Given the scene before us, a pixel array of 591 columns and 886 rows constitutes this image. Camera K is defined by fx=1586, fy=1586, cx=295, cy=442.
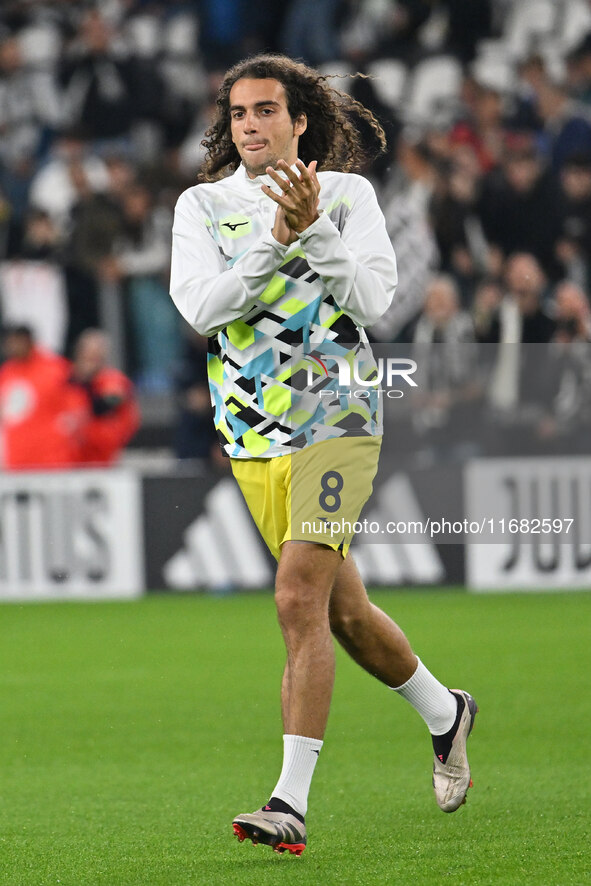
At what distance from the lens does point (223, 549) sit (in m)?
Answer: 11.8

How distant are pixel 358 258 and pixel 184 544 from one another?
296 inches

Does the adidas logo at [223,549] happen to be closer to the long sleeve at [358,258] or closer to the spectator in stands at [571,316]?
the spectator in stands at [571,316]

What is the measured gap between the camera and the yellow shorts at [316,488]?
180 inches

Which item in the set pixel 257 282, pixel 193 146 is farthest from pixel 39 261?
pixel 257 282

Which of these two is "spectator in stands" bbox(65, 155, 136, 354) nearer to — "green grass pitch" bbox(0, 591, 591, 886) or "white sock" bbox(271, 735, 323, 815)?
"green grass pitch" bbox(0, 591, 591, 886)

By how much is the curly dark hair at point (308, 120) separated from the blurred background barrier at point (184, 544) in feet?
20.3

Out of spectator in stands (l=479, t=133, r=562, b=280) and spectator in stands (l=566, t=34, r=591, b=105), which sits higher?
spectator in stands (l=566, t=34, r=591, b=105)

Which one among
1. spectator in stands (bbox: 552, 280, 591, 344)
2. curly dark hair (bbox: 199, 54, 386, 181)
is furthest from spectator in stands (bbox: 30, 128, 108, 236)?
curly dark hair (bbox: 199, 54, 386, 181)

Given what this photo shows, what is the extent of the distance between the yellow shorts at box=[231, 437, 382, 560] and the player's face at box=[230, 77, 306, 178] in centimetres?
87

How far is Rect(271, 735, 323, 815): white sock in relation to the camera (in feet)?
14.6

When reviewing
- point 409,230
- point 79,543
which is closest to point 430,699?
point 79,543

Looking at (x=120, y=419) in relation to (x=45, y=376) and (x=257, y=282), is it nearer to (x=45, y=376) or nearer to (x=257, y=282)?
(x=45, y=376)

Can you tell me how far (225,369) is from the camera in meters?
4.74

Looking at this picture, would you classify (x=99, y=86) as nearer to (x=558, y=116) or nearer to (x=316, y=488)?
(x=558, y=116)
